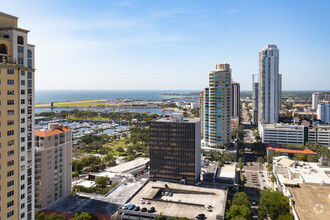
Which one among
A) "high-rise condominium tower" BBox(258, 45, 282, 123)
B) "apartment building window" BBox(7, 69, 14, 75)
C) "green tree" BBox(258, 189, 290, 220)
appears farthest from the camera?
"high-rise condominium tower" BBox(258, 45, 282, 123)

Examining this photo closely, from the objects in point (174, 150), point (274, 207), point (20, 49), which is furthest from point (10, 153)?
point (274, 207)

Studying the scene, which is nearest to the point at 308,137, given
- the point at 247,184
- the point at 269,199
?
the point at 247,184

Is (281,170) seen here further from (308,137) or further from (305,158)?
(308,137)

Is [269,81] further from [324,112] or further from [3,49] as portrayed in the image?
[3,49]

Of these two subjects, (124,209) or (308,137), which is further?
(308,137)

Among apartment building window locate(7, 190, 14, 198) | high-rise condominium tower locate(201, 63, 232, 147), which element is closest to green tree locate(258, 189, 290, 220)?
apartment building window locate(7, 190, 14, 198)

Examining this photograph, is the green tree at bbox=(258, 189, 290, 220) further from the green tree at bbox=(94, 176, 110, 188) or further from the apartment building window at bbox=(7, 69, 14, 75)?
the apartment building window at bbox=(7, 69, 14, 75)
